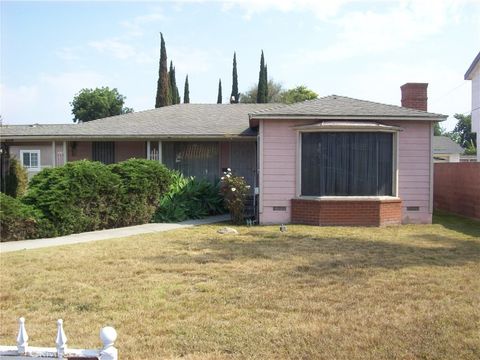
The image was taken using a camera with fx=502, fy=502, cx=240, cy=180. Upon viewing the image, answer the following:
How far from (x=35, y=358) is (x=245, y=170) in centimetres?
1494

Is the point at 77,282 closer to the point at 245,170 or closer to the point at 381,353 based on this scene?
the point at 381,353

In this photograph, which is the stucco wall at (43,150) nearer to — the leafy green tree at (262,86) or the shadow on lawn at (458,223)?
the shadow on lawn at (458,223)

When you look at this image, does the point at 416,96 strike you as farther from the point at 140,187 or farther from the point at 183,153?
the point at 140,187

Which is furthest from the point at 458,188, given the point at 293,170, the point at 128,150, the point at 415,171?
the point at 128,150

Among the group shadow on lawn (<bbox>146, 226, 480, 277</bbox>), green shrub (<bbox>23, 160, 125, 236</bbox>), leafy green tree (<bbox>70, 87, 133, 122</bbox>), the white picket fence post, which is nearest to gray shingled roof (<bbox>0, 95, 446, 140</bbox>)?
shadow on lawn (<bbox>146, 226, 480, 277</bbox>)

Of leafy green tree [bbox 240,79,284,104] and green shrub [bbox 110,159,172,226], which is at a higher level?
leafy green tree [bbox 240,79,284,104]

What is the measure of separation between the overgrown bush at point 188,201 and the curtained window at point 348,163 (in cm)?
367

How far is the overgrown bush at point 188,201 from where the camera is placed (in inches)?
563

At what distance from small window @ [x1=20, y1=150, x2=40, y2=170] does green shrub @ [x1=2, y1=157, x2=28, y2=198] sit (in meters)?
0.97

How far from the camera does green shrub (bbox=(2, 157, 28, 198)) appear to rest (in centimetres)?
1766

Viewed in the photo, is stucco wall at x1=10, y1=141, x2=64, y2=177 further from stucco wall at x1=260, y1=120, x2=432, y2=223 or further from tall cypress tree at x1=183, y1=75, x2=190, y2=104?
tall cypress tree at x1=183, y1=75, x2=190, y2=104

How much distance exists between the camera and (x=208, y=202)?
51.8 ft

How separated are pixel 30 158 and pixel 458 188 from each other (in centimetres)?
1526

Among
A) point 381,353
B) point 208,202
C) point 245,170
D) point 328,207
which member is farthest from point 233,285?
point 245,170
